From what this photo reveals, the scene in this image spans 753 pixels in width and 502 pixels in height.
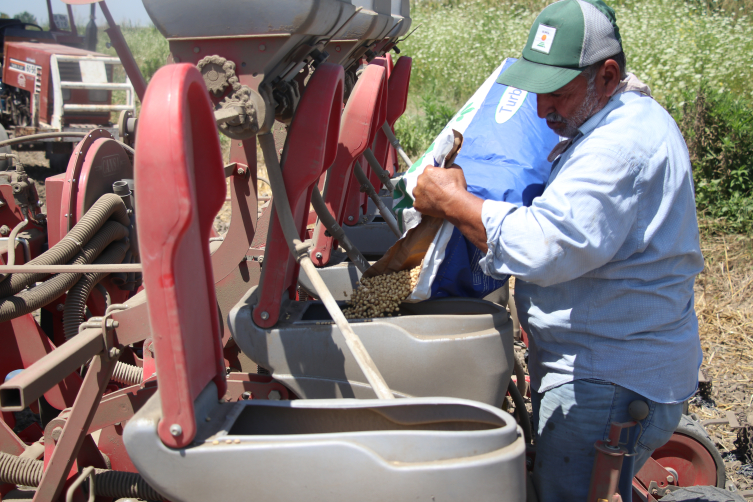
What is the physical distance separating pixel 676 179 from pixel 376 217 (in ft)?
9.03

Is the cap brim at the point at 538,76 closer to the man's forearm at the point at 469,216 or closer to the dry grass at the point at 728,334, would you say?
the man's forearm at the point at 469,216

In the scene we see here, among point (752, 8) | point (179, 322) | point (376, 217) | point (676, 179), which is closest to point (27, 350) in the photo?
point (179, 322)

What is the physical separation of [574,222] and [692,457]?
6.24 ft

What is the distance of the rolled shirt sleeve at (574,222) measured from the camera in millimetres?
1516

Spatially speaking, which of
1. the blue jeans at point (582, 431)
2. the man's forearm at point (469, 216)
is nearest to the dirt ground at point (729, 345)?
the blue jeans at point (582, 431)

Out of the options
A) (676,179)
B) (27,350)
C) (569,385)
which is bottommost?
(27,350)

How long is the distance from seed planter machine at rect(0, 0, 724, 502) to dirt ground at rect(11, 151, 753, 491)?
668 mm

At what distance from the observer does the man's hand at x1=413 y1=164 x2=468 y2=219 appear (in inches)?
68.6

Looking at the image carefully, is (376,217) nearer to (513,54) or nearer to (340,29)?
(340,29)

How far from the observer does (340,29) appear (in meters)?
2.19

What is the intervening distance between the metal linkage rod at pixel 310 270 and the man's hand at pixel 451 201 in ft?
1.31

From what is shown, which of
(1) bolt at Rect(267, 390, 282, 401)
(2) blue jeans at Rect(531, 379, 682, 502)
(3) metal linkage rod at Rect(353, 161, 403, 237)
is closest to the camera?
(2) blue jeans at Rect(531, 379, 682, 502)

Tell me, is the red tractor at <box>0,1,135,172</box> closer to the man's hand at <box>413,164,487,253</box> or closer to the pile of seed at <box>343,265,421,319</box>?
the pile of seed at <box>343,265,421,319</box>

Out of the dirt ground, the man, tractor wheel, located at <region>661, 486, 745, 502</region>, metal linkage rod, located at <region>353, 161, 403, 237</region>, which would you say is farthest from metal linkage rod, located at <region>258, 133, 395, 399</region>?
the dirt ground
